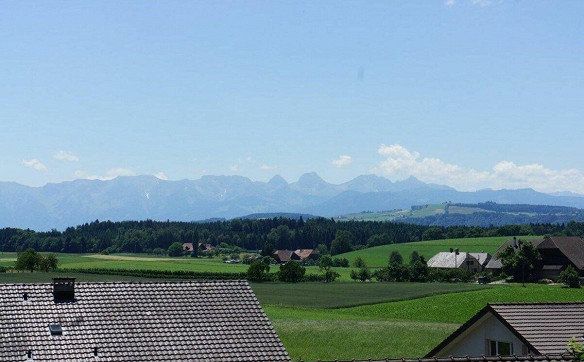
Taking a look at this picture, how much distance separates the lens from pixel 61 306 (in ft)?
89.3

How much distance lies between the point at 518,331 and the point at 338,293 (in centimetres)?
7582

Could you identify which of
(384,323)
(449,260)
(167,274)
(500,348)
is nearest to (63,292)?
(500,348)

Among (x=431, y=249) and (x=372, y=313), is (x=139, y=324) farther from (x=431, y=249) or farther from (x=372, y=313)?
(x=431, y=249)

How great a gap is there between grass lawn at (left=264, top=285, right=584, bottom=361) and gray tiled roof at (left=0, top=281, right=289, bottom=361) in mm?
16792

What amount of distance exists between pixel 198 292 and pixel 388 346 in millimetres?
23687

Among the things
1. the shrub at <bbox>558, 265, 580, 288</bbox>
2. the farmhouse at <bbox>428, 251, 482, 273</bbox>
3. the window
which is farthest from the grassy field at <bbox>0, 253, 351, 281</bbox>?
the window

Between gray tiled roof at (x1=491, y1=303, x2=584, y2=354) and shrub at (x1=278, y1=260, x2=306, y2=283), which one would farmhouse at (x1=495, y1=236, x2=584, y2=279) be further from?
gray tiled roof at (x1=491, y1=303, x2=584, y2=354)

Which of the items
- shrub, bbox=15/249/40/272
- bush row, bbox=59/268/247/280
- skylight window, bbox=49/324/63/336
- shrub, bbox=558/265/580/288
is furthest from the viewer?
shrub, bbox=15/249/40/272

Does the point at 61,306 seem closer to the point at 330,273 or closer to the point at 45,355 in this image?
the point at 45,355

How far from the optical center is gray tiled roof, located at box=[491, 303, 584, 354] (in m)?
23.6

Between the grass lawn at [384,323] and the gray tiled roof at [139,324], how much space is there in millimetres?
16792

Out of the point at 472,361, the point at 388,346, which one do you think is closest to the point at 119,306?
the point at 472,361

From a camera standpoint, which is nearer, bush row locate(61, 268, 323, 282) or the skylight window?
the skylight window

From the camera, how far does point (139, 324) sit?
2697 centimetres
